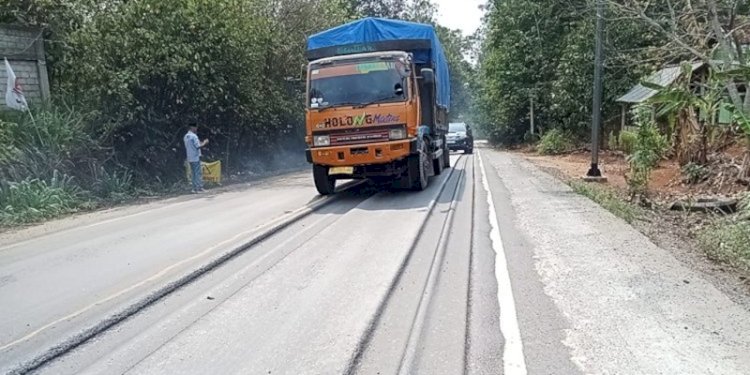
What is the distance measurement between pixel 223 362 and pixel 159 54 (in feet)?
42.2

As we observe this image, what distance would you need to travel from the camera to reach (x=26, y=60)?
12.4 m

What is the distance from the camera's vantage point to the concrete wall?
39.4 feet

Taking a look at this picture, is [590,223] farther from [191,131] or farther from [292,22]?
[292,22]

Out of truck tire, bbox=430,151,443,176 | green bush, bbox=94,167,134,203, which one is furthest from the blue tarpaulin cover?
green bush, bbox=94,167,134,203

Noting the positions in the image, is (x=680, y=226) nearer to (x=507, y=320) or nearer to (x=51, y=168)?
(x=507, y=320)

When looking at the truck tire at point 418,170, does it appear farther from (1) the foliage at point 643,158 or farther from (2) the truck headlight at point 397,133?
(1) the foliage at point 643,158

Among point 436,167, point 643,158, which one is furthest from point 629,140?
point 436,167

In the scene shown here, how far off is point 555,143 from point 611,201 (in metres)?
20.7

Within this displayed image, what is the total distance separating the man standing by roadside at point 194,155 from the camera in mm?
13784

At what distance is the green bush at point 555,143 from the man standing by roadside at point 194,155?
68.9 feet

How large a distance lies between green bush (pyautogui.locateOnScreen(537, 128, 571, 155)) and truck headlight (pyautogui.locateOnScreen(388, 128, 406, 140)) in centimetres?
2111

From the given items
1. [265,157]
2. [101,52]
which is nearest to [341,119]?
[101,52]

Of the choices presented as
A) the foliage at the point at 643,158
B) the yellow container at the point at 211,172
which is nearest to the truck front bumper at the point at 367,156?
the foliage at the point at 643,158

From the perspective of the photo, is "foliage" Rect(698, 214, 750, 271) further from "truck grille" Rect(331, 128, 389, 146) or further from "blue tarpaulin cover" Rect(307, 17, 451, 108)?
"blue tarpaulin cover" Rect(307, 17, 451, 108)
